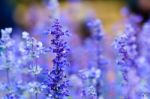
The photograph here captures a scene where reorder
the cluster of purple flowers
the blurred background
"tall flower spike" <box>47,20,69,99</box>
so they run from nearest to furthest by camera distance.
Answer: "tall flower spike" <box>47,20,69,99</box>, the cluster of purple flowers, the blurred background

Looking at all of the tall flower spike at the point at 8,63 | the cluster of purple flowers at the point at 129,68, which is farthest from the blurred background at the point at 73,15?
the tall flower spike at the point at 8,63

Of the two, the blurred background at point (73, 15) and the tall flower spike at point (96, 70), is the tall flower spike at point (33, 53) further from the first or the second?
the blurred background at point (73, 15)

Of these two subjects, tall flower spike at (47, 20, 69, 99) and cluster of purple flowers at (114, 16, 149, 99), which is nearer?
tall flower spike at (47, 20, 69, 99)

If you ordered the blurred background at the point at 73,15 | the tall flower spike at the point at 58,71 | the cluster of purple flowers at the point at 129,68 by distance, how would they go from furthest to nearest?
the blurred background at the point at 73,15 → the cluster of purple flowers at the point at 129,68 → the tall flower spike at the point at 58,71

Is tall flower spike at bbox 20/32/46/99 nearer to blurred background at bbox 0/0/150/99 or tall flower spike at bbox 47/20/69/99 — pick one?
tall flower spike at bbox 47/20/69/99

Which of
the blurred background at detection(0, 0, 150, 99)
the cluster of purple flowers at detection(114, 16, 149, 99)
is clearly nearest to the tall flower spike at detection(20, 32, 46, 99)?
the cluster of purple flowers at detection(114, 16, 149, 99)

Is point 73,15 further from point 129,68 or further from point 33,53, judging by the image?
point 33,53

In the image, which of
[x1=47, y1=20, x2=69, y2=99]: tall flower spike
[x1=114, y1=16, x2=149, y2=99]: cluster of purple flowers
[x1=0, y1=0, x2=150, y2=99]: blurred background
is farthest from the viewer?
[x1=0, y1=0, x2=150, y2=99]: blurred background

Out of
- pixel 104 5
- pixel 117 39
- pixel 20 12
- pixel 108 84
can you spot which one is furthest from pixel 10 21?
A: pixel 117 39

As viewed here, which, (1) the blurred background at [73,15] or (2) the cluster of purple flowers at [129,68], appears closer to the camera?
(2) the cluster of purple flowers at [129,68]

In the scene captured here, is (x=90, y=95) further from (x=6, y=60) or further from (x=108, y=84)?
(x=108, y=84)
